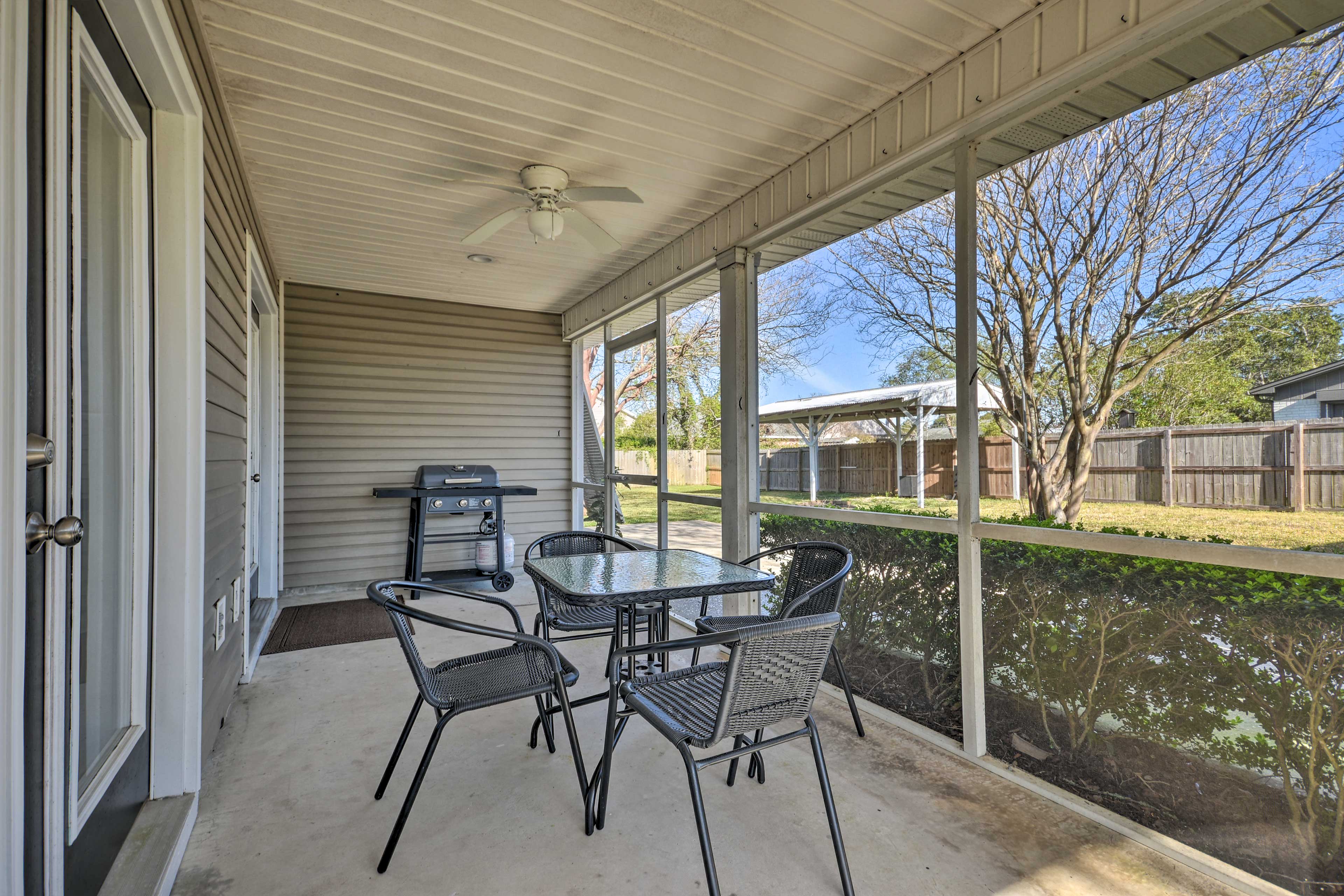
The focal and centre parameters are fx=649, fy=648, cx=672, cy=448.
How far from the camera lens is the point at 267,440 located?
4789 millimetres

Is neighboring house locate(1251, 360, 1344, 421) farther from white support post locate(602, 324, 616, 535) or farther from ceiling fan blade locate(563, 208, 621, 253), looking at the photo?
white support post locate(602, 324, 616, 535)

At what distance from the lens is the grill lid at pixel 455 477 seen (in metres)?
5.46

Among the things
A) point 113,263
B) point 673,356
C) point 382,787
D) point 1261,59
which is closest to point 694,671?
point 382,787

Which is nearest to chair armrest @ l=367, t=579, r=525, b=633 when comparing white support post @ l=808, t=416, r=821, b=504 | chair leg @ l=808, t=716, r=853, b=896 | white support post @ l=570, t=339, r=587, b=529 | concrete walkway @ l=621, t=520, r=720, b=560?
chair leg @ l=808, t=716, r=853, b=896

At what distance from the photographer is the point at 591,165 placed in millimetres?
3270

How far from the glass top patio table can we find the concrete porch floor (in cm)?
69

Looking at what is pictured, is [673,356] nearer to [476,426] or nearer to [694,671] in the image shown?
[476,426]

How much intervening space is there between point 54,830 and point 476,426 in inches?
199

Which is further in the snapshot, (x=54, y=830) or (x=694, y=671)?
(x=694, y=671)

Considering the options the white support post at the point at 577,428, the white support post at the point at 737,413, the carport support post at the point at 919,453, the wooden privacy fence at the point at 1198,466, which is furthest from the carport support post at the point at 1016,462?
the white support post at the point at 577,428

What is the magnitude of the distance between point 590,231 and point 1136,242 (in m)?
2.35

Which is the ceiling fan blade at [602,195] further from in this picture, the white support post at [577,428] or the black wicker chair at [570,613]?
the white support post at [577,428]

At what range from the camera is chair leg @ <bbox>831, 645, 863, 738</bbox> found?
8.75ft

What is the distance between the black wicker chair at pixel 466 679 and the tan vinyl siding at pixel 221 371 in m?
0.71
